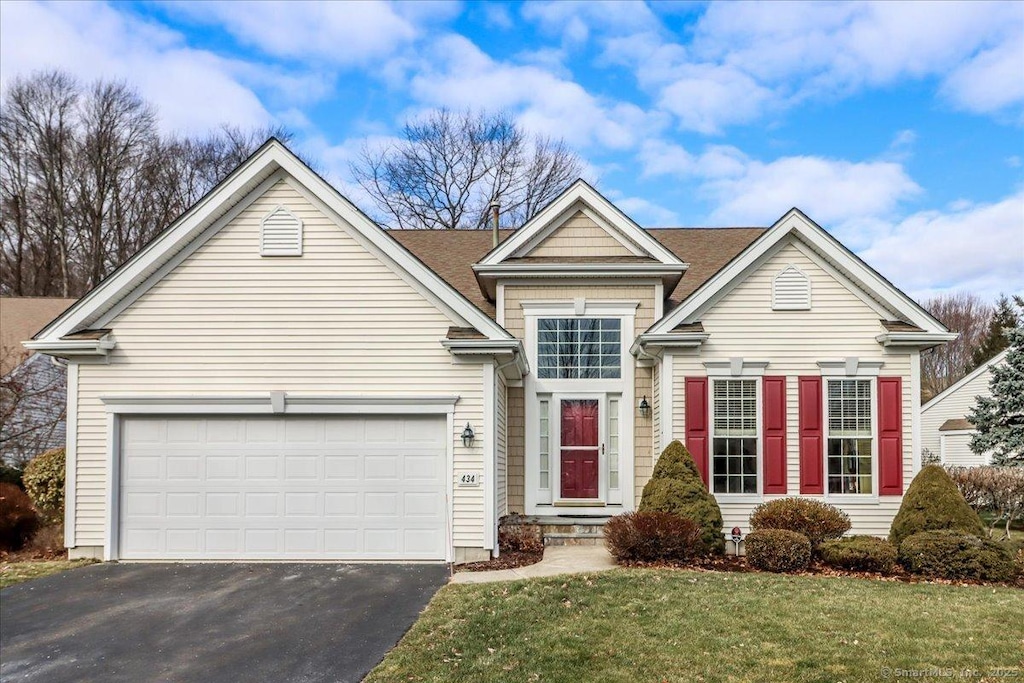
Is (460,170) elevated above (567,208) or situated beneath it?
elevated above

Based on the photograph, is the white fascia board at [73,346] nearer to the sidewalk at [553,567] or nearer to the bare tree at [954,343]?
the sidewalk at [553,567]

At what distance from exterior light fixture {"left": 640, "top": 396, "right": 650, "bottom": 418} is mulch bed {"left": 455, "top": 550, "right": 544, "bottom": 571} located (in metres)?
3.57

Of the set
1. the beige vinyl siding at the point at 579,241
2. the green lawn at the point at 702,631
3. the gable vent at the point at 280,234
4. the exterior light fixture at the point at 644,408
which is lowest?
the green lawn at the point at 702,631

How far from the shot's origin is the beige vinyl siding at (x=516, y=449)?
13633 mm

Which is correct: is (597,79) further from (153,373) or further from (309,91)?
(153,373)

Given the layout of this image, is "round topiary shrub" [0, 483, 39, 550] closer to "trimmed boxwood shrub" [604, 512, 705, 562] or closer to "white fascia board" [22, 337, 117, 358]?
"white fascia board" [22, 337, 117, 358]

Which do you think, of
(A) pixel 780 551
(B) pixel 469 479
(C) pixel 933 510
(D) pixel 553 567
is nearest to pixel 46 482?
(B) pixel 469 479

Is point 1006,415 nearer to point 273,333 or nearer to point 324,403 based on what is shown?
point 324,403

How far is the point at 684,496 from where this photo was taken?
36.3ft

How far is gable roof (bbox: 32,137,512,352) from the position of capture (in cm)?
1095

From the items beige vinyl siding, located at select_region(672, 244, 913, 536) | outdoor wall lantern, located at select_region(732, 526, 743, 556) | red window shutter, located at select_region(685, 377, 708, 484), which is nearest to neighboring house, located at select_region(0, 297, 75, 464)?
red window shutter, located at select_region(685, 377, 708, 484)

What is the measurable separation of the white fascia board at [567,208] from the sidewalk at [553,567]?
17.4 feet

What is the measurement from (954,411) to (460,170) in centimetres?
2187

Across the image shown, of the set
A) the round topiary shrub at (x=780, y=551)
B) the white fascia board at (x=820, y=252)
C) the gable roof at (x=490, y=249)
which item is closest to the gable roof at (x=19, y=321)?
the gable roof at (x=490, y=249)
